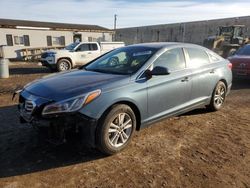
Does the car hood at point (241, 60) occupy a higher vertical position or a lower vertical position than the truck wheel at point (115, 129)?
higher

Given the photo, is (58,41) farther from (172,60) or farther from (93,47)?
(172,60)

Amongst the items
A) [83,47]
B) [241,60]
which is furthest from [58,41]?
[241,60]

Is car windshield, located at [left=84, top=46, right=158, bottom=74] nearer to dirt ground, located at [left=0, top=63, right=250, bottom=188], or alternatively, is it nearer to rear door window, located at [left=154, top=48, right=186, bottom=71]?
rear door window, located at [left=154, top=48, right=186, bottom=71]

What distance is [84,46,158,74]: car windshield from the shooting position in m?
4.51

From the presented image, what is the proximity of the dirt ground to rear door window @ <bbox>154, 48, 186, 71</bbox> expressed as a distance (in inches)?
48.8

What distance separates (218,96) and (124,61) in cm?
268

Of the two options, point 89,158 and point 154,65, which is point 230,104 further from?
point 89,158

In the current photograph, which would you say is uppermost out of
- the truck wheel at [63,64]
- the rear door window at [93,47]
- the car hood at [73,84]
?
the rear door window at [93,47]

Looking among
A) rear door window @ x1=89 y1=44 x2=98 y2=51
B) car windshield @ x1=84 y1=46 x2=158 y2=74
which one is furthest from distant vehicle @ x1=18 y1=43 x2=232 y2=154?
rear door window @ x1=89 y1=44 x2=98 y2=51

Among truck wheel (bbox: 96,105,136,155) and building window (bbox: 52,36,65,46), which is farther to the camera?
building window (bbox: 52,36,65,46)

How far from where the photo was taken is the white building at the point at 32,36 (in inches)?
901

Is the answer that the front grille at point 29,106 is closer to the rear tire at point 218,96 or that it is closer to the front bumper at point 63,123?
the front bumper at point 63,123

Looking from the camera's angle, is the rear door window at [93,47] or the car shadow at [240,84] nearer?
the car shadow at [240,84]

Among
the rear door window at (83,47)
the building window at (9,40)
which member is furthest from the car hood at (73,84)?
the building window at (9,40)
